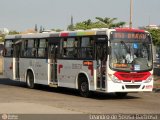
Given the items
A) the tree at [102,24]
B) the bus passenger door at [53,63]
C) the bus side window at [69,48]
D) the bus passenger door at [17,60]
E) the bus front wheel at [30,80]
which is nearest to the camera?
the bus side window at [69,48]

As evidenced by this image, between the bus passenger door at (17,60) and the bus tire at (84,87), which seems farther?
the bus passenger door at (17,60)

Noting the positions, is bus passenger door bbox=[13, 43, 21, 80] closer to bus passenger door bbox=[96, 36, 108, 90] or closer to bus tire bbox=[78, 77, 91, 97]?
bus tire bbox=[78, 77, 91, 97]

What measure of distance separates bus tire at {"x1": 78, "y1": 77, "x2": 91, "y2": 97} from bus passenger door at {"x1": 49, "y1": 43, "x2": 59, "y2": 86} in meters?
2.28

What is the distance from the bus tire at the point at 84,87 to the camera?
20.8 metres

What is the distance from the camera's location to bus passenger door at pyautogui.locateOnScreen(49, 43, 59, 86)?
23391mm

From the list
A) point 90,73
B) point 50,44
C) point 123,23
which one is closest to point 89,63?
point 90,73

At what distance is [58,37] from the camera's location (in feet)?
76.2

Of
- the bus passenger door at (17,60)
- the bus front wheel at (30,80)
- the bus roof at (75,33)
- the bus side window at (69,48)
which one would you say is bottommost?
the bus front wheel at (30,80)

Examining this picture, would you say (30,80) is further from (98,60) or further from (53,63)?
(98,60)

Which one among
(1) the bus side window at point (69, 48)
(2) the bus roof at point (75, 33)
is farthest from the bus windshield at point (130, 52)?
(1) the bus side window at point (69, 48)

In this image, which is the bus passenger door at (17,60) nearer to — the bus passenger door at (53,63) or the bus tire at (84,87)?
the bus passenger door at (53,63)

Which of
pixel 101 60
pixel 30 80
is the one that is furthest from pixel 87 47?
pixel 30 80

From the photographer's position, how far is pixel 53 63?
2361 centimetres

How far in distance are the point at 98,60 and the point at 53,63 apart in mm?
4108
